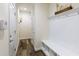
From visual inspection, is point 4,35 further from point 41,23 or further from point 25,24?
point 41,23

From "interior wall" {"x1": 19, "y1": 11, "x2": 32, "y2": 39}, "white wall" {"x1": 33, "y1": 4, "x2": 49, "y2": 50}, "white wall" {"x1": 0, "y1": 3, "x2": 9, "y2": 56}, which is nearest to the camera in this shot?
"white wall" {"x1": 0, "y1": 3, "x2": 9, "y2": 56}

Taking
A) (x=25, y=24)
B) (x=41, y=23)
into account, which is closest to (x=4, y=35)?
(x=25, y=24)

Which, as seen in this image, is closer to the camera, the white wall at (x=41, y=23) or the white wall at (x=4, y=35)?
the white wall at (x=4, y=35)

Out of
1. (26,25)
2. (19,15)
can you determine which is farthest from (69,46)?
(19,15)

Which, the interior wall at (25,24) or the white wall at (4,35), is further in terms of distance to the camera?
the interior wall at (25,24)

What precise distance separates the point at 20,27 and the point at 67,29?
731mm

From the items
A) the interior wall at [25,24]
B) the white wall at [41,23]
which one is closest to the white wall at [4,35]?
the interior wall at [25,24]

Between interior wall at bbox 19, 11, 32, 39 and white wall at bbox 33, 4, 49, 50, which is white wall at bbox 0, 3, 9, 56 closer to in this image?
interior wall at bbox 19, 11, 32, 39

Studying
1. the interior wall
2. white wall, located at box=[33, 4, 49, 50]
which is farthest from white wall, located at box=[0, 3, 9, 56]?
white wall, located at box=[33, 4, 49, 50]

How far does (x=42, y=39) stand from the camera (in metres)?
2.88

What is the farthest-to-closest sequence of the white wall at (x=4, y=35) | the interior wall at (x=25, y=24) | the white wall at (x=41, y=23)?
the white wall at (x=41, y=23) < the interior wall at (x=25, y=24) < the white wall at (x=4, y=35)

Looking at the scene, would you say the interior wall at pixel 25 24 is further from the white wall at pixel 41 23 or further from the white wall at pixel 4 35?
the white wall at pixel 41 23

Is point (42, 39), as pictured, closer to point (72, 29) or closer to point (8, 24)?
point (72, 29)

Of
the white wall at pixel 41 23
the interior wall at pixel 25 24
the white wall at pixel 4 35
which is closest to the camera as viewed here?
the white wall at pixel 4 35
